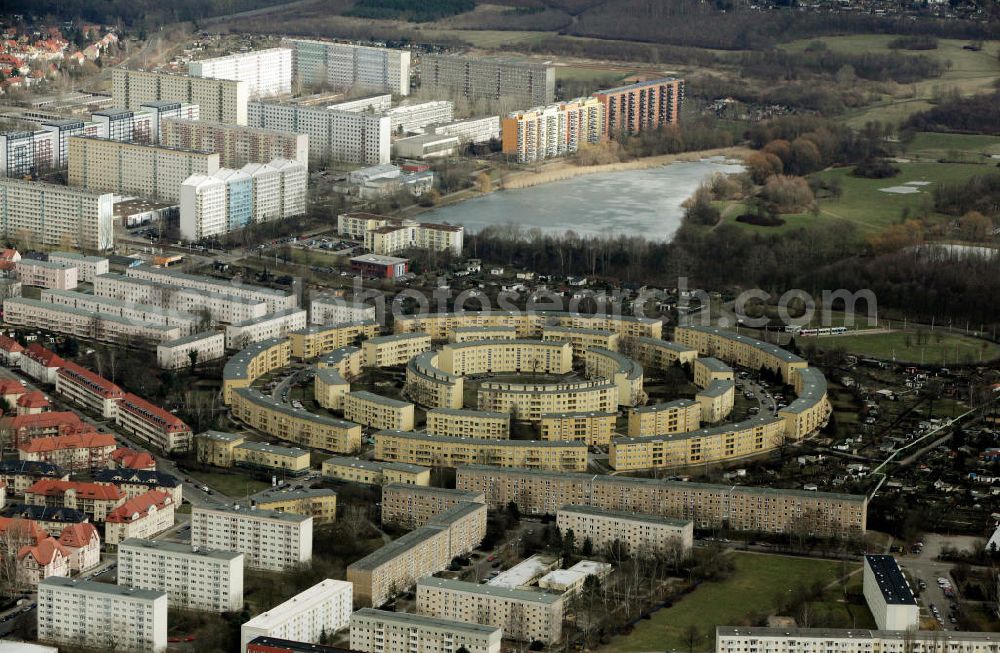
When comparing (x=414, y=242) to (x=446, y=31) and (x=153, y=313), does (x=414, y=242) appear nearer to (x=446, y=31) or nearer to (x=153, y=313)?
(x=153, y=313)

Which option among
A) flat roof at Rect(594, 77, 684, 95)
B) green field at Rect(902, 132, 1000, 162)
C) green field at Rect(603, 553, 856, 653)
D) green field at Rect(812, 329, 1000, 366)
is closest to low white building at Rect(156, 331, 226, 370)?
green field at Rect(812, 329, 1000, 366)

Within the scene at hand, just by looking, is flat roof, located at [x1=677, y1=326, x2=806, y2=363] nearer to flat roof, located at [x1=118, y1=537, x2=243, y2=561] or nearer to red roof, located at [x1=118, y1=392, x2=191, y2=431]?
red roof, located at [x1=118, y1=392, x2=191, y2=431]

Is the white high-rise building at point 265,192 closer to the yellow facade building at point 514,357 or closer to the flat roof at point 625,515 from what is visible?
the yellow facade building at point 514,357

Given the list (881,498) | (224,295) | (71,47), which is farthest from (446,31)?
(881,498)

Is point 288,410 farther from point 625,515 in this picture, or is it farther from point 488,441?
point 625,515

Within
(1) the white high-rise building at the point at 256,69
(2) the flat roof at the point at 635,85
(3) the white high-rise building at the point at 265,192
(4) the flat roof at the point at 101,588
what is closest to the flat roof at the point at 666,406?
(4) the flat roof at the point at 101,588
